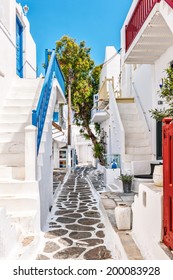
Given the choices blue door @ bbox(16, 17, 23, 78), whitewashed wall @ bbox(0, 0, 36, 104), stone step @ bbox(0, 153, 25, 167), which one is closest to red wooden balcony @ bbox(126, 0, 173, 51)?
whitewashed wall @ bbox(0, 0, 36, 104)

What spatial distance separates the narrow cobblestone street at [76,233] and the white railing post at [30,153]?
1.36 metres

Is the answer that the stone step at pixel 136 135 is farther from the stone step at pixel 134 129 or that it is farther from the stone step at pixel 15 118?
the stone step at pixel 15 118

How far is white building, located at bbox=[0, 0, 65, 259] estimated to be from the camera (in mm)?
3898

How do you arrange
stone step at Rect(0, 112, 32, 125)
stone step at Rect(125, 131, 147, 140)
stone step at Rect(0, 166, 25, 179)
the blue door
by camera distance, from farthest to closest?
1. stone step at Rect(125, 131, 147, 140)
2. the blue door
3. stone step at Rect(0, 112, 32, 125)
4. stone step at Rect(0, 166, 25, 179)

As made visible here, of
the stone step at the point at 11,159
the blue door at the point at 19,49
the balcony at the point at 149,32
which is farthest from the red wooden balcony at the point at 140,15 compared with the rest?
the stone step at the point at 11,159

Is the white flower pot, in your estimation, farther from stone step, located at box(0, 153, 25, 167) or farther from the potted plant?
the potted plant

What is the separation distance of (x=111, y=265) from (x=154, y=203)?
110cm

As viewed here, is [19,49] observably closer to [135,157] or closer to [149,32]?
[149,32]

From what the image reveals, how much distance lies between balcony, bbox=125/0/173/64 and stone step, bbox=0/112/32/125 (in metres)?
4.30

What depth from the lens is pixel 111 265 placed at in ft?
8.35

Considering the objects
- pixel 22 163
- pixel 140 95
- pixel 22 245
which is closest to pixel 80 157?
pixel 140 95

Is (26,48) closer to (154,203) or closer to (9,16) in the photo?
(9,16)

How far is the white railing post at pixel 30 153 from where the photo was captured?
15.0ft

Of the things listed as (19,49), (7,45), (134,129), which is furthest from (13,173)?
Result: (19,49)
